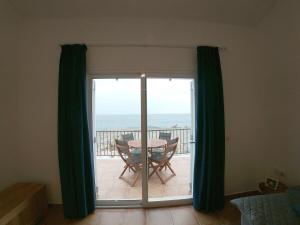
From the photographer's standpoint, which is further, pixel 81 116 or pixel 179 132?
pixel 179 132

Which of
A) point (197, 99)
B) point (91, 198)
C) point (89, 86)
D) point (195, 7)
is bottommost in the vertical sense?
point (91, 198)

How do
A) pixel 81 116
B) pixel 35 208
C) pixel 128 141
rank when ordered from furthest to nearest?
1. pixel 128 141
2. pixel 81 116
3. pixel 35 208

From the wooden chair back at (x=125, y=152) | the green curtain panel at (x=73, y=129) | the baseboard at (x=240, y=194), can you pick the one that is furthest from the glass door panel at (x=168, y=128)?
the green curtain panel at (x=73, y=129)

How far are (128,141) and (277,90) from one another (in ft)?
7.45

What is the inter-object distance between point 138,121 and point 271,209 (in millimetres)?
1739

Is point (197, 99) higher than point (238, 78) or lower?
lower

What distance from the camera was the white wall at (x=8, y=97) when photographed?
212 cm

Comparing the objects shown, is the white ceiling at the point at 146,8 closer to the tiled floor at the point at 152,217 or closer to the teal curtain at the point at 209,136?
the teal curtain at the point at 209,136

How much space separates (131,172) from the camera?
272 centimetres

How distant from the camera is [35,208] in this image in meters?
2.05

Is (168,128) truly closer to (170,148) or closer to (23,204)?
(170,148)

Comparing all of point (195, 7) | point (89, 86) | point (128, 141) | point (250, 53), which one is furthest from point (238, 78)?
point (89, 86)

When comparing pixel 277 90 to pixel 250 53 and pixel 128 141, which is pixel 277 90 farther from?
pixel 128 141

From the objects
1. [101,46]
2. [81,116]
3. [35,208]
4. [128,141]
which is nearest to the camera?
[35,208]
